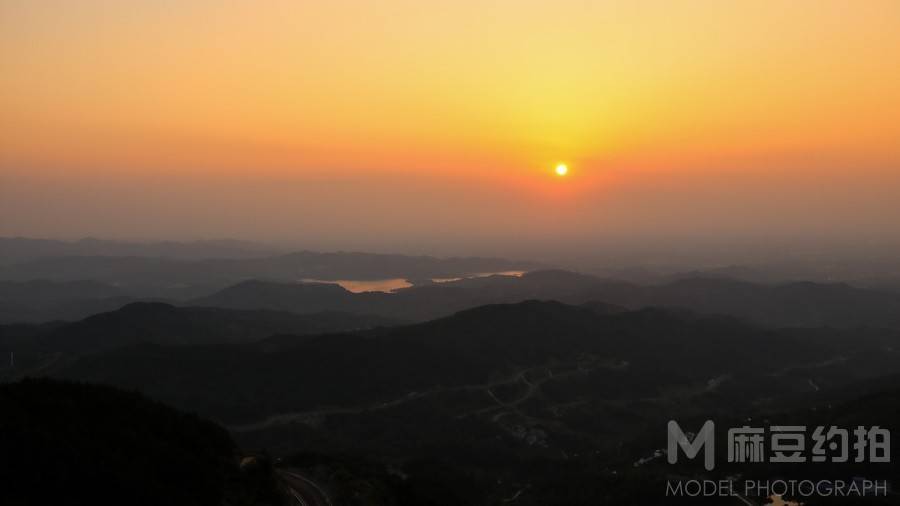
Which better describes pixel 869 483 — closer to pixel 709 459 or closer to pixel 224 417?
pixel 709 459

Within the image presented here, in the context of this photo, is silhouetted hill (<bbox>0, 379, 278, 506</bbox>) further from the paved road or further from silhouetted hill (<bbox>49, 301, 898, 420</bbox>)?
silhouetted hill (<bbox>49, 301, 898, 420</bbox>)

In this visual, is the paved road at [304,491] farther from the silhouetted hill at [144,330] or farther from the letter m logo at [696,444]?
the silhouetted hill at [144,330]

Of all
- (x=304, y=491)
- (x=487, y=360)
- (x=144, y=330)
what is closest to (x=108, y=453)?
(x=304, y=491)

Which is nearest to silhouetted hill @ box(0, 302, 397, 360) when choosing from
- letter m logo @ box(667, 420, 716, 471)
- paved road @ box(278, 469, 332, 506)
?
paved road @ box(278, 469, 332, 506)

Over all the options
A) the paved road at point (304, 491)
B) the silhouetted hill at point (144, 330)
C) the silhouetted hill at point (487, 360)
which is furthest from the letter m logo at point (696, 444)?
the silhouetted hill at point (144, 330)

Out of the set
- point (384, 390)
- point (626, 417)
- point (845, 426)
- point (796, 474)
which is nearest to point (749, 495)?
point (796, 474)

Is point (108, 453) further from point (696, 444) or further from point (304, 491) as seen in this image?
point (696, 444)
